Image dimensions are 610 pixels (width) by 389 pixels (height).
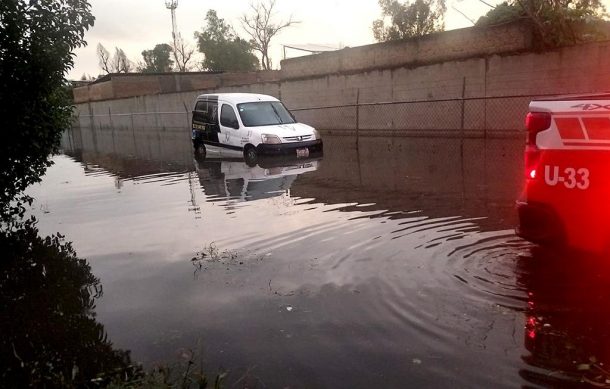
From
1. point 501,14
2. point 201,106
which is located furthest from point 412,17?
point 201,106

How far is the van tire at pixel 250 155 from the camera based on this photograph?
564 inches

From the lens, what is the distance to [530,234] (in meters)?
4.54

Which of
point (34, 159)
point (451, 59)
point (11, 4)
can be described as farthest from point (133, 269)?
point (451, 59)

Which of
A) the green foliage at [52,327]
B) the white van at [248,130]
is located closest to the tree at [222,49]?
the white van at [248,130]

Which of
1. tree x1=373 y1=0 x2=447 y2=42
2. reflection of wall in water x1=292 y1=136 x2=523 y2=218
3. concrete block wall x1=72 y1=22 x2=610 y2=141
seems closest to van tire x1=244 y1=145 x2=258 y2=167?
reflection of wall in water x1=292 y1=136 x2=523 y2=218

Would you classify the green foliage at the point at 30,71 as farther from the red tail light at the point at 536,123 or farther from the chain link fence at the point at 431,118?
the chain link fence at the point at 431,118

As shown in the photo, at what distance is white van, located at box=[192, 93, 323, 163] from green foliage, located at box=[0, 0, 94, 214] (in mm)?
7263

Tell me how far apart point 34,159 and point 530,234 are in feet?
21.6

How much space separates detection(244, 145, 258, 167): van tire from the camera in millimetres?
14327

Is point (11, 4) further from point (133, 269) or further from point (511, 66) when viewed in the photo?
point (511, 66)

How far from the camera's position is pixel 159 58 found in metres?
73.4

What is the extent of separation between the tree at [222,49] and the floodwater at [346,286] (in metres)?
53.4

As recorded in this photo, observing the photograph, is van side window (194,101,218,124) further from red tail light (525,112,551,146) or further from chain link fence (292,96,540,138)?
red tail light (525,112,551,146)

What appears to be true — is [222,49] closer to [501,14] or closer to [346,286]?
[501,14]
